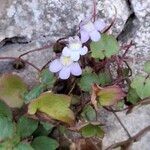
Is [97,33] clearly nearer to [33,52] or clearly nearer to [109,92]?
[109,92]

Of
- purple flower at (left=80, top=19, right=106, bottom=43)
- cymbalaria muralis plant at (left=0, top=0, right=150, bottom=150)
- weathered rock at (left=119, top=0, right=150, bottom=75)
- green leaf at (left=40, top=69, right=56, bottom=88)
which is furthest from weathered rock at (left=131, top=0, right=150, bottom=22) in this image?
green leaf at (left=40, top=69, right=56, bottom=88)

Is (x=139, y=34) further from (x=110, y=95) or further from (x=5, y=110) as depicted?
(x=5, y=110)

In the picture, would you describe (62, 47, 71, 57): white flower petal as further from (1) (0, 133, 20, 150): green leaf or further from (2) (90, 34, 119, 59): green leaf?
(1) (0, 133, 20, 150): green leaf

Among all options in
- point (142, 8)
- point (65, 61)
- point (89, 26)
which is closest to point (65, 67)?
point (65, 61)

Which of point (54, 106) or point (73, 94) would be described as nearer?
point (54, 106)

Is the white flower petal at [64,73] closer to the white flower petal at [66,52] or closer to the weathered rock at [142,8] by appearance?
the white flower petal at [66,52]

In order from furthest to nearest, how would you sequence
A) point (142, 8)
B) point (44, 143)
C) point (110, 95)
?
point (142, 8) → point (44, 143) → point (110, 95)
